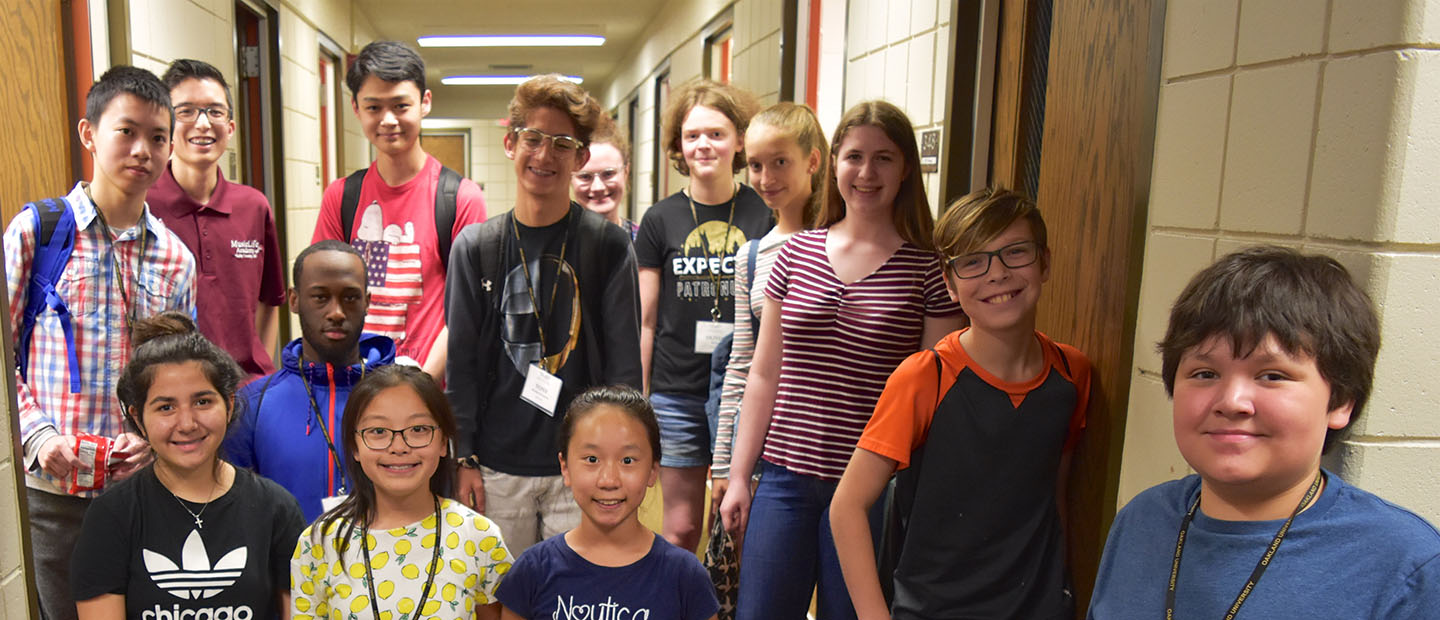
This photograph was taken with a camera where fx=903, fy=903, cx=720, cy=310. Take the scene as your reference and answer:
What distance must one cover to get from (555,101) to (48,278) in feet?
3.49

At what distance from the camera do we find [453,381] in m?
1.88

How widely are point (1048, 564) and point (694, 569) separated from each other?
557mm

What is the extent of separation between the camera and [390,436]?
146 cm

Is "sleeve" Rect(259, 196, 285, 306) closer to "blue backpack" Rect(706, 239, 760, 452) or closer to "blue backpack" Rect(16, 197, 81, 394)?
"blue backpack" Rect(16, 197, 81, 394)

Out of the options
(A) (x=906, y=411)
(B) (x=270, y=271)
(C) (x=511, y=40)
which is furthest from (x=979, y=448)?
(C) (x=511, y=40)

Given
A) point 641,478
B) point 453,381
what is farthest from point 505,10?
point 641,478

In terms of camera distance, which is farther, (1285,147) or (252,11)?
(252,11)

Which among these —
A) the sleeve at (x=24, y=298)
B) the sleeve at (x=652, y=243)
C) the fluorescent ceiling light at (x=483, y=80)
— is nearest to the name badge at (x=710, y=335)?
the sleeve at (x=652, y=243)

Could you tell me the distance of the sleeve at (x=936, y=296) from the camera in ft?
5.38

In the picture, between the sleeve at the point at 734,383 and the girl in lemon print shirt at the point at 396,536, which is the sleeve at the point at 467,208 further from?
the girl in lemon print shirt at the point at 396,536

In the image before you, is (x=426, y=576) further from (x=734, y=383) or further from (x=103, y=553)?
(x=734, y=383)

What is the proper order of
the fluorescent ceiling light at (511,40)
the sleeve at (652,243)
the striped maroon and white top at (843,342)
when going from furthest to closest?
the fluorescent ceiling light at (511,40)
the sleeve at (652,243)
the striped maroon and white top at (843,342)

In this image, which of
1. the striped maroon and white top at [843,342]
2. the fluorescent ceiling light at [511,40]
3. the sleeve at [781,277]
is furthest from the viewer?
the fluorescent ceiling light at [511,40]

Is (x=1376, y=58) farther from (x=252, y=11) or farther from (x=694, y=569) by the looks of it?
(x=252, y=11)
